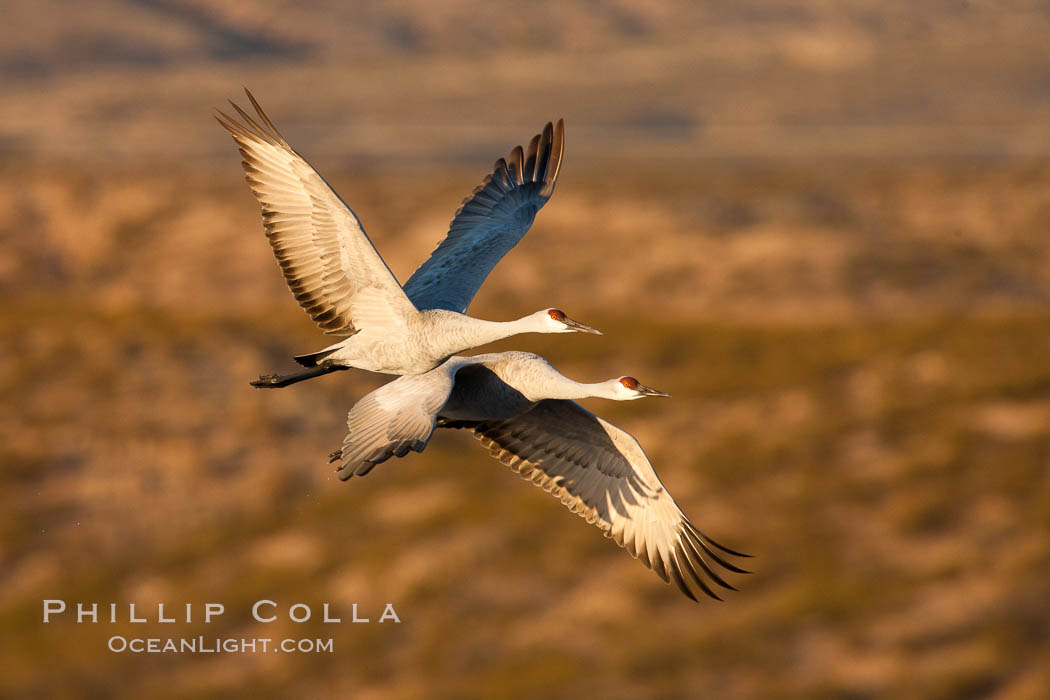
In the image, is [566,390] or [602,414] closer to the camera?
[566,390]

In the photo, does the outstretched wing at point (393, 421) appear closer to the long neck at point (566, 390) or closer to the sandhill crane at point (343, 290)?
the sandhill crane at point (343, 290)

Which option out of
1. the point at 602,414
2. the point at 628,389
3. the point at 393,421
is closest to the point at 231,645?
the point at 602,414

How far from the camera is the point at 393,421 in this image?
11203 mm

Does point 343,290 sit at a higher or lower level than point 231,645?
higher

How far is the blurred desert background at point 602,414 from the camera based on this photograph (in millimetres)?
29500

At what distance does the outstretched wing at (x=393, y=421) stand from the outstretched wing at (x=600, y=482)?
6.41 feet

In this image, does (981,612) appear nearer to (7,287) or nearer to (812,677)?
(812,677)

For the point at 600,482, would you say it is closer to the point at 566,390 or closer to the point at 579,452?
the point at 579,452

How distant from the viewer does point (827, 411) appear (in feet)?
107

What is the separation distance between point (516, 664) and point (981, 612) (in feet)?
30.4

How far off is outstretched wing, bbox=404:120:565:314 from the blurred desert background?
14.4 metres

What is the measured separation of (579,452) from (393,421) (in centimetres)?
279

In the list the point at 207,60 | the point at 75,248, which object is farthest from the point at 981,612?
the point at 207,60

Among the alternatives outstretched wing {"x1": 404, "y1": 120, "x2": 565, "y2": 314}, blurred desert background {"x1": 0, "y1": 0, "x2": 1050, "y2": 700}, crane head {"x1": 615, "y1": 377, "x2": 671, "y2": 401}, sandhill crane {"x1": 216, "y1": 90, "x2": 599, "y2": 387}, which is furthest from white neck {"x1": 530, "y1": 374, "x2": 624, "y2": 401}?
blurred desert background {"x1": 0, "y1": 0, "x2": 1050, "y2": 700}
